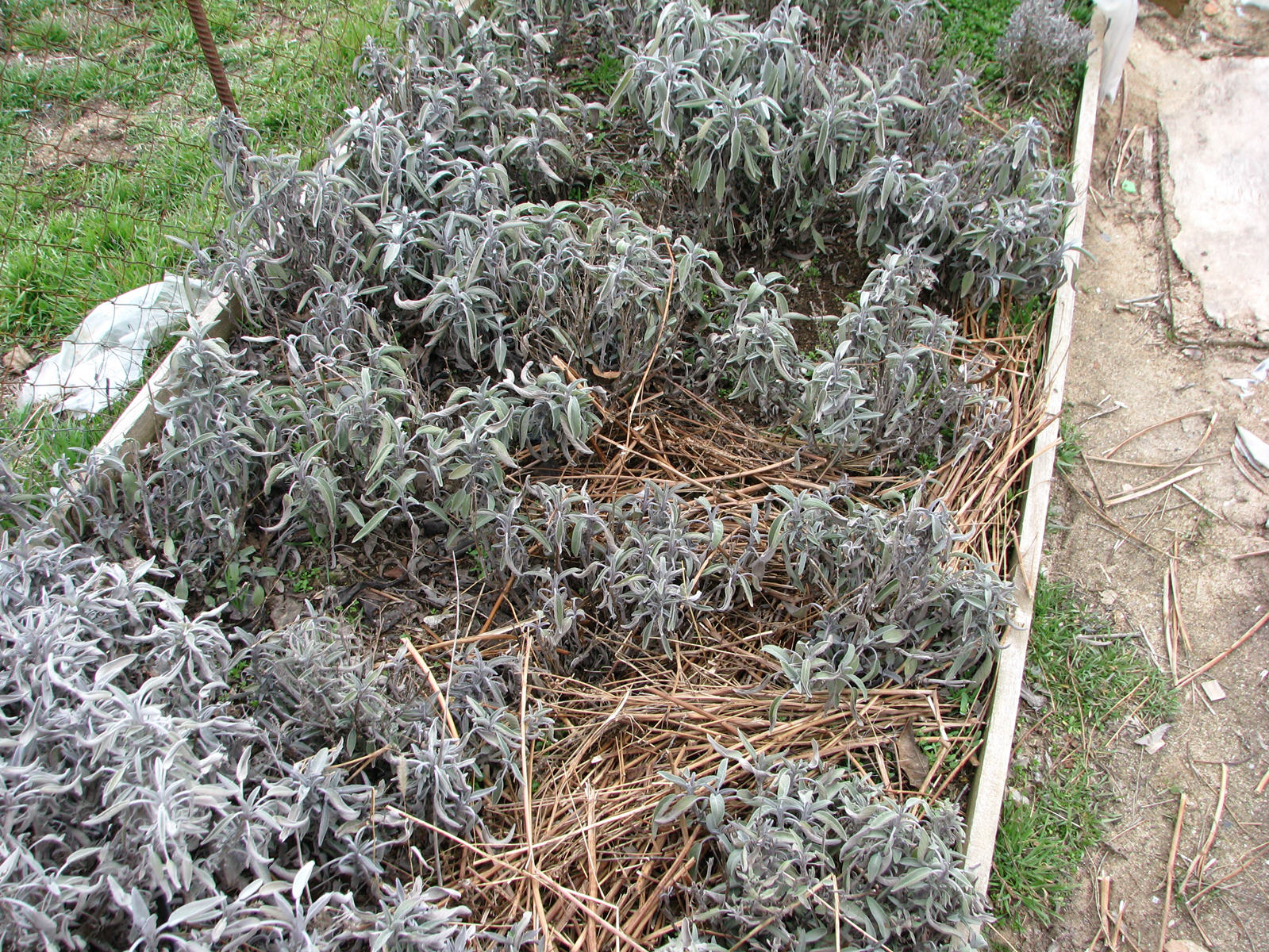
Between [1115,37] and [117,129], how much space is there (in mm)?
4420

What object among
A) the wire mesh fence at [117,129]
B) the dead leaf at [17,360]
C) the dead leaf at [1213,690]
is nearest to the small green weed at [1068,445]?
the dead leaf at [1213,690]

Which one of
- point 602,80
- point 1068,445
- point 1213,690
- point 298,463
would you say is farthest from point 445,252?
point 1213,690

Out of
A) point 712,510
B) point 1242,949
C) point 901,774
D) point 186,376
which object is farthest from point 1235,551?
point 186,376

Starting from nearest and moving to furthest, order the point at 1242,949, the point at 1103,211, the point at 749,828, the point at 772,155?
the point at 749,828 → the point at 1242,949 → the point at 772,155 → the point at 1103,211

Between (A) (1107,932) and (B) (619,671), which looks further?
(B) (619,671)

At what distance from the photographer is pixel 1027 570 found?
271 centimetres

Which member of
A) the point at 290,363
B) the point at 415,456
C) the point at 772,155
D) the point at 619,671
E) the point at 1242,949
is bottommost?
the point at 1242,949

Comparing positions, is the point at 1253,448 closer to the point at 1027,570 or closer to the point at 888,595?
the point at 1027,570

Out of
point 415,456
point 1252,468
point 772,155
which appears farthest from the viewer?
point 1252,468

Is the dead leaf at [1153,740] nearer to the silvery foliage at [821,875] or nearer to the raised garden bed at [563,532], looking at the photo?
the raised garden bed at [563,532]

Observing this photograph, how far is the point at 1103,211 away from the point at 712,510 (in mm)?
2668

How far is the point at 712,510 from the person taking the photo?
2564mm

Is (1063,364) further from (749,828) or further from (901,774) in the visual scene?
(749,828)

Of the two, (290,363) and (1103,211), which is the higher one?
(290,363)
